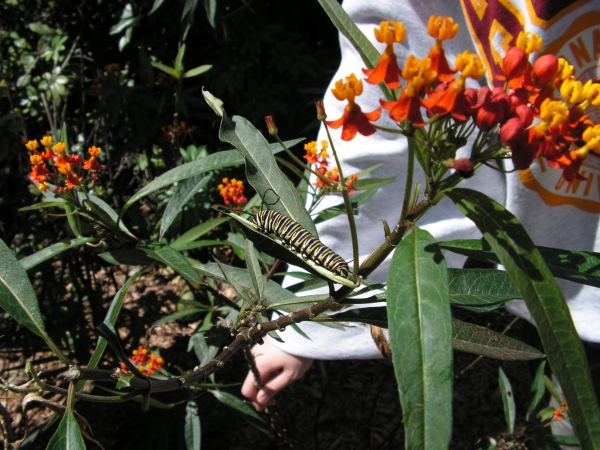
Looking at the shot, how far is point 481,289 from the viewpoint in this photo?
78 cm

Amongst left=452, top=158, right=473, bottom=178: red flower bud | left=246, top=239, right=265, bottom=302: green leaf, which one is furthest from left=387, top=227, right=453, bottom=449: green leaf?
left=246, top=239, right=265, bottom=302: green leaf

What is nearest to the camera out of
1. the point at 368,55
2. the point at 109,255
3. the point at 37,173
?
the point at 368,55

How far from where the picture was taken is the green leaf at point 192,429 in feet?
5.22

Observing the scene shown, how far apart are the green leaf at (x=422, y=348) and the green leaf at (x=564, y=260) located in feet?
0.61

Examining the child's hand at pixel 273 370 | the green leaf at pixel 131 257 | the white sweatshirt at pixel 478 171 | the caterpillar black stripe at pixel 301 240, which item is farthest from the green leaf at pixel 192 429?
the caterpillar black stripe at pixel 301 240

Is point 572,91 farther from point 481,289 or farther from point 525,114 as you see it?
point 481,289

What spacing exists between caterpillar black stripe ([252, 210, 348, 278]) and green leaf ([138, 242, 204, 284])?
0.30m

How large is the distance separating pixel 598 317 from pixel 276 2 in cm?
211

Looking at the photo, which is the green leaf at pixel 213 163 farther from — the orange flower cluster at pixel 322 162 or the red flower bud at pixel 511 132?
the red flower bud at pixel 511 132

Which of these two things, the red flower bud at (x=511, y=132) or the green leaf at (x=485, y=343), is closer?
the red flower bud at (x=511, y=132)

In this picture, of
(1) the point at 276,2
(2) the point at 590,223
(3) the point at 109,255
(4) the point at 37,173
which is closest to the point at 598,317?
(2) the point at 590,223

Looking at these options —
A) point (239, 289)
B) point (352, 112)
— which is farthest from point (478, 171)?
point (352, 112)

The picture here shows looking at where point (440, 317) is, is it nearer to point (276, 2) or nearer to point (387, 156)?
point (387, 156)

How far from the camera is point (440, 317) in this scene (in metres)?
0.53
